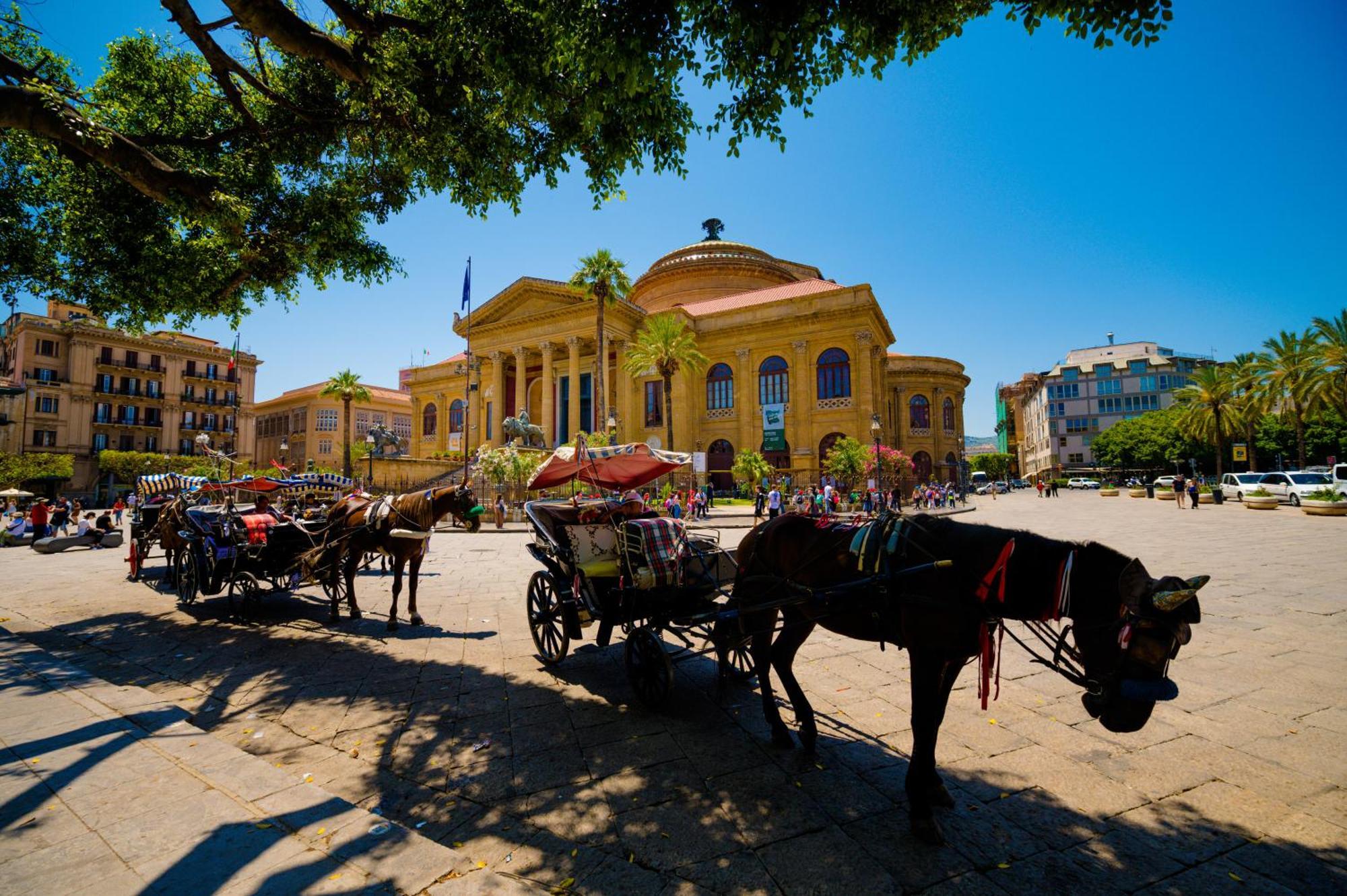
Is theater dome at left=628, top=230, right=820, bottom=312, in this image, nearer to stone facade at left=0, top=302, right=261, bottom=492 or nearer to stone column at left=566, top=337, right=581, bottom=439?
stone column at left=566, top=337, right=581, bottom=439

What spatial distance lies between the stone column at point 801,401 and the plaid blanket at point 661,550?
113 ft

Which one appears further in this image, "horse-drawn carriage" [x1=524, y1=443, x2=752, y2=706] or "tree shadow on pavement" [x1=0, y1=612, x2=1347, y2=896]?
"horse-drawn carriage" [x1=524, y1=443, x2=752, y2=706]

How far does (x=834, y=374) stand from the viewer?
38719 mm

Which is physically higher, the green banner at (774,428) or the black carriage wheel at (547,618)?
the green banner at (774,428)

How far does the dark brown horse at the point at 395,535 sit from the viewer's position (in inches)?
294

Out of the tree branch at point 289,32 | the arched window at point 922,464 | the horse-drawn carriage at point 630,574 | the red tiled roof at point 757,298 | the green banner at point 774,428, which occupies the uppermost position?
the red tiled roof at point 757,298

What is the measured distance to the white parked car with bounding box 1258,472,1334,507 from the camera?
25.5 m

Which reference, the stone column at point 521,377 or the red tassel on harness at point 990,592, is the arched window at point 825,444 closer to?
the stone column at point 521,377

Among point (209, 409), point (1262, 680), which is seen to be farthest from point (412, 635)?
point (209, 409)

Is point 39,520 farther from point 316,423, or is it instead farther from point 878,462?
point 316,423

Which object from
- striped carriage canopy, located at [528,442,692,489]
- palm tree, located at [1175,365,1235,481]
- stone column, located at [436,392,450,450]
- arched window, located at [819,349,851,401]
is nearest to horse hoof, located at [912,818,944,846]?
striped carriage canopy, located at [528,442,692,489]

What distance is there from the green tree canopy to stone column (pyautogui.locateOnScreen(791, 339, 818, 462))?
32.5 m

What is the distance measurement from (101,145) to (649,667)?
829 centimetres

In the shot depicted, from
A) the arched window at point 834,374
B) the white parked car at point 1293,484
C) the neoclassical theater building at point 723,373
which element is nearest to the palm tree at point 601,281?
the neoclassical theater building at point 723,373
